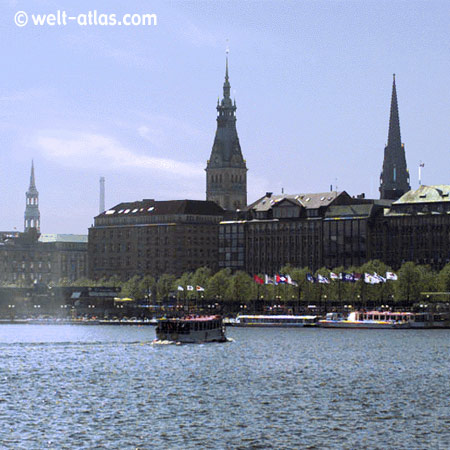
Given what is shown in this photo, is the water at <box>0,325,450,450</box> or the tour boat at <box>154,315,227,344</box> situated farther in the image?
the tour boat at <box>154,315,227,344</box>

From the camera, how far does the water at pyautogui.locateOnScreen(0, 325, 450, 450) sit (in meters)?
79.6

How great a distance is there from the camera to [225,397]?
10106 centimetres

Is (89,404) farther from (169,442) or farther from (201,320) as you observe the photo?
(201,320)

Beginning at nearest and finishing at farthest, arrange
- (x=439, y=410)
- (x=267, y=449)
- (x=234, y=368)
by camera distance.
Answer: (x=267, y=449)
(x=439, y=410)
(x=234, y=368)

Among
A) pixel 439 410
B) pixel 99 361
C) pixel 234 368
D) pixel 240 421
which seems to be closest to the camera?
pixel 240 421

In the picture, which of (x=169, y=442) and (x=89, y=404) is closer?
(x=169, y=442)

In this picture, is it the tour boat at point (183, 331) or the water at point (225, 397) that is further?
the tour boat at point (183, 331)

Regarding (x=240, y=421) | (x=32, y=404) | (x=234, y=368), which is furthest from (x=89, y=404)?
(x=234, y=368)

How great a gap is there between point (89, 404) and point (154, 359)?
45.7 meters

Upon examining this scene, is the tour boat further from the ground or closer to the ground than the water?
further from the ground

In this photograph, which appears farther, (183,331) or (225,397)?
(183,331)

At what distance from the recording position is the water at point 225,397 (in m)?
79.6

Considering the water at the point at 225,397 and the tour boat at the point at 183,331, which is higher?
the tour boat at the point at 183,331

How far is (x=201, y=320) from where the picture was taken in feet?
578
